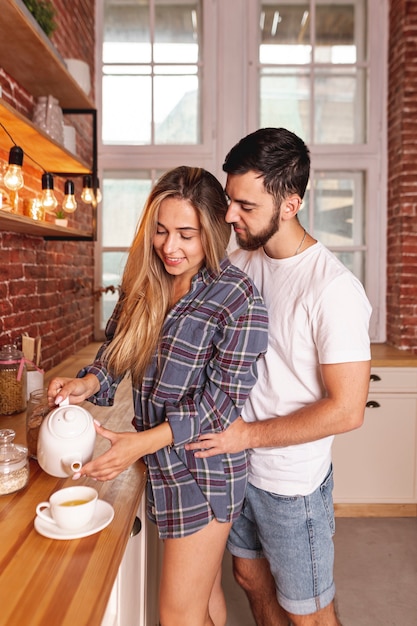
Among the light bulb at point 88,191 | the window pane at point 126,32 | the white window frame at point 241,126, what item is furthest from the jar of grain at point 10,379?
the window pane at point 126,32

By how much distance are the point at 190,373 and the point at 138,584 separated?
645 millimetres

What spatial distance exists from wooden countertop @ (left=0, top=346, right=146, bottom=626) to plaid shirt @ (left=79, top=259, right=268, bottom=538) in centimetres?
11

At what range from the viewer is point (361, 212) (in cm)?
397

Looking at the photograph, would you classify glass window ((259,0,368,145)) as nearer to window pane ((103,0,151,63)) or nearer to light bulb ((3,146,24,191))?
window pane ((103,0,151,63))

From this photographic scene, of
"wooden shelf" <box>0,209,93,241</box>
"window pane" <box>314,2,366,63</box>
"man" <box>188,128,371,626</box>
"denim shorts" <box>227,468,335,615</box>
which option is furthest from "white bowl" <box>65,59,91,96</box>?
"denim shorts" <box>227,468,335,615</box>

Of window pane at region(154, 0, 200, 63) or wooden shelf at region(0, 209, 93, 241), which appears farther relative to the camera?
window pane at region(154, 0, 200, 63)

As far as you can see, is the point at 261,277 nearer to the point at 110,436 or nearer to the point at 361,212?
the point at 110,436

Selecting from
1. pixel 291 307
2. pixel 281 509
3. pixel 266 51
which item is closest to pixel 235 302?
pixel 291 307

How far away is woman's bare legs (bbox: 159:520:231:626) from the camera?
4.64 feet

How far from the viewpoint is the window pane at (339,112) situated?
3932 mm

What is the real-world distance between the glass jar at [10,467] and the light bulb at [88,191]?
160 centimetres

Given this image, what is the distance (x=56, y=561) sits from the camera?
1037mm

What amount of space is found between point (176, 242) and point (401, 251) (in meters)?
2.51

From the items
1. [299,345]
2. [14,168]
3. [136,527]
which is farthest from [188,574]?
[14,168]
